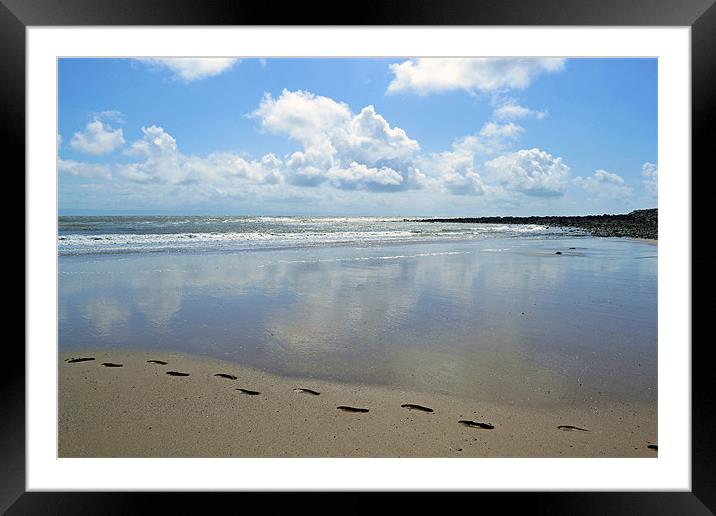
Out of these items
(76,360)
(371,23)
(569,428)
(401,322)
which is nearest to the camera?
(371,23)

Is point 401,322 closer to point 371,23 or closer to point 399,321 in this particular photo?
point 399,321

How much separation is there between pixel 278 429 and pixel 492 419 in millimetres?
911

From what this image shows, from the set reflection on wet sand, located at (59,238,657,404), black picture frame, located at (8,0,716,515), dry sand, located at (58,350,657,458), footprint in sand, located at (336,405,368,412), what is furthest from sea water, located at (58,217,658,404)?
black picture frame, located at (8,0,716,515)

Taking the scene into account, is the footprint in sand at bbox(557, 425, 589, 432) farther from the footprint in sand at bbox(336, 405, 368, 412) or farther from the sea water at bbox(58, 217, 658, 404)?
the footprint in sand at bbox(336, 405, 368, 412)

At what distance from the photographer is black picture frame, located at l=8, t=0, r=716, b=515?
4.88ft

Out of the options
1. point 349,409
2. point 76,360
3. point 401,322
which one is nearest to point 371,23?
point 349,409

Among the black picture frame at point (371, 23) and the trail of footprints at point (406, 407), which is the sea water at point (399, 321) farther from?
the black picture frame at point (371, 23)

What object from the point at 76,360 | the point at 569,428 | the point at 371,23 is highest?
the point at 371,23

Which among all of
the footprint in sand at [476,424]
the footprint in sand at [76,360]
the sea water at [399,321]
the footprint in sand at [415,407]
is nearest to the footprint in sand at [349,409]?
the footprint in sand at [415,407]

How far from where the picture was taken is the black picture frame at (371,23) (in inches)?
58.6

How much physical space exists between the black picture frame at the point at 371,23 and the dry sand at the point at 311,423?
19 cm

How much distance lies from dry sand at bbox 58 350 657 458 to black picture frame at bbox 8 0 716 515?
19 cm

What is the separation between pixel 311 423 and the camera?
6.23 feet

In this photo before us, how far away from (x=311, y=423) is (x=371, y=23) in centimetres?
155
